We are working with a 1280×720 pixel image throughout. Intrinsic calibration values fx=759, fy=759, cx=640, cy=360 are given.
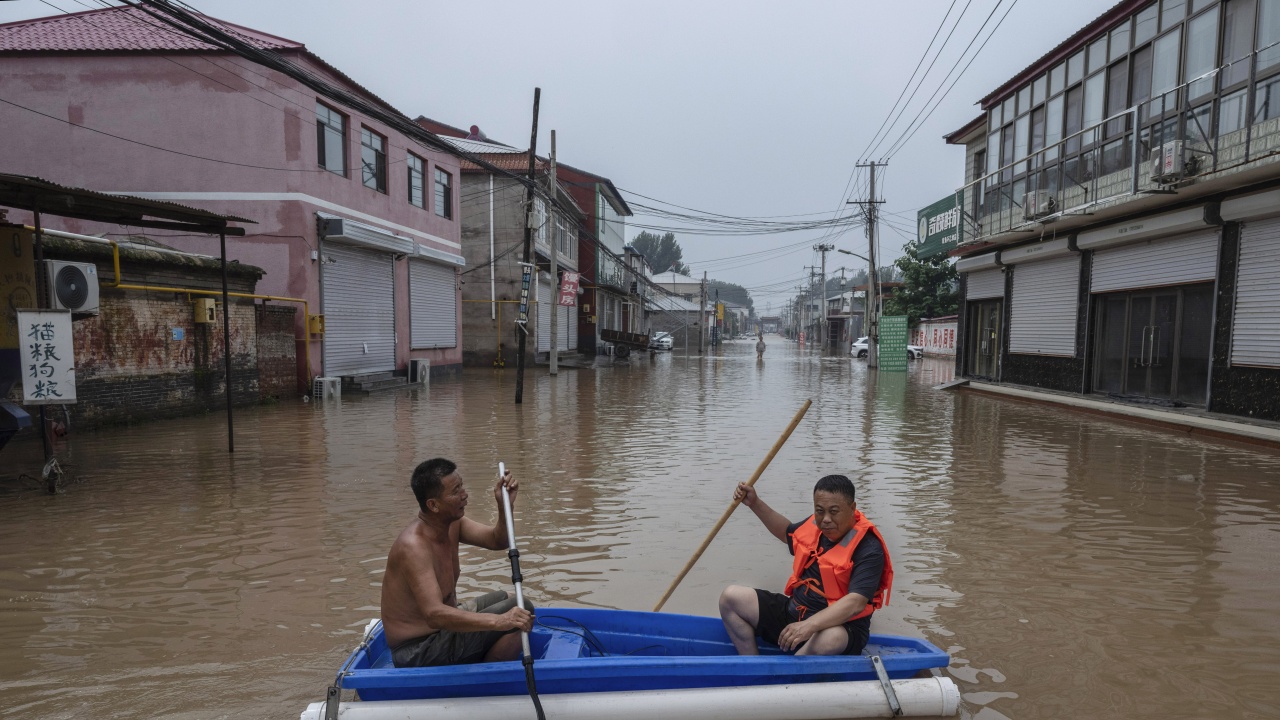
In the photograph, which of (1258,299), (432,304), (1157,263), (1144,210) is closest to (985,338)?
(1157,263)

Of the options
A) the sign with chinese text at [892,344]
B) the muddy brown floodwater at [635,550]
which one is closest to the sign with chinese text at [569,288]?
the sign with chinese text at [892,344]

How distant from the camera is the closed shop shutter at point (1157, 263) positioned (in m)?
12.5

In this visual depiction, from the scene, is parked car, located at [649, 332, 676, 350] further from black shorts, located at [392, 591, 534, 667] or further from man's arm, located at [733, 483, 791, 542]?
black shorts, located at [392, 591, 534, 667]

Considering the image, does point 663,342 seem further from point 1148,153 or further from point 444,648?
point 444,648

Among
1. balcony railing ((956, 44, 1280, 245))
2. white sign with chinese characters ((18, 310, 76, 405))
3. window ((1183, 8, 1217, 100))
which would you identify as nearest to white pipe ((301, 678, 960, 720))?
white sign with chinese characters ((18, 310, 76, 405))

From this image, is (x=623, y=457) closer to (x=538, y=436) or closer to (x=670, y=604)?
(x=538, y=436)

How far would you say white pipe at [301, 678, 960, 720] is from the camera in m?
3.15

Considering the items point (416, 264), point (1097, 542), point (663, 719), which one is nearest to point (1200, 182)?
point (1097, 542)

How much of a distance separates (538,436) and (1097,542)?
7.59 metres

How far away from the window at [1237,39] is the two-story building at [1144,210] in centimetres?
3

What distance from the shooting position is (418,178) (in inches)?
894

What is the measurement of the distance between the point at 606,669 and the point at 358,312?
17.2 metres

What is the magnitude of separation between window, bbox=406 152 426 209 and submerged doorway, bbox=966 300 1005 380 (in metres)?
16.6

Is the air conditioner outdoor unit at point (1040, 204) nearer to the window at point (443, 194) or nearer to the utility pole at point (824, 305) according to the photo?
the window at point (443, 194)
